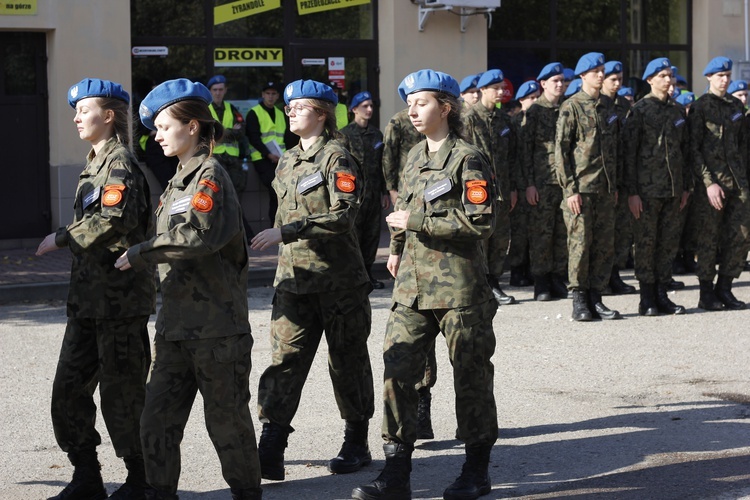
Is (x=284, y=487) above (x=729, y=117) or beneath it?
beneath

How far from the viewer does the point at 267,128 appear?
1525 centimetres

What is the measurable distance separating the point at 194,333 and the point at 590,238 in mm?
5996

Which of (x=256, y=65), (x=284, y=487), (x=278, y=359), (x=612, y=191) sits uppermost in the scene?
(x=256, y=65)

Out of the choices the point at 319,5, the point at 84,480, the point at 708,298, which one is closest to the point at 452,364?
the point at 84,480

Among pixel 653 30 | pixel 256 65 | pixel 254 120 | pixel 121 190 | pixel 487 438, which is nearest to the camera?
pixel 121 190

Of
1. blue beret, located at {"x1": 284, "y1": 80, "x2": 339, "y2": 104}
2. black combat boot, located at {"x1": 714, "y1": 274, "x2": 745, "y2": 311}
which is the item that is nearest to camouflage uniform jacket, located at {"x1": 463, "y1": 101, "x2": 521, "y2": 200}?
black combat boot, located at {"x1": 714, "y1": 274, "x2": 745, "y2": 311}

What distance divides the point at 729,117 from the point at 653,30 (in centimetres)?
920

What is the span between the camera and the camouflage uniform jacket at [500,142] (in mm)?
11344

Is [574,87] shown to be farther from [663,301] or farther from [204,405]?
[204,405]

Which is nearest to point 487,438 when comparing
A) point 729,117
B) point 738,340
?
point 738,340

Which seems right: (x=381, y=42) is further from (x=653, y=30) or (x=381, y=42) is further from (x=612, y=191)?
(x=612, y=191)

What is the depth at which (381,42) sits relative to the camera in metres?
17.2

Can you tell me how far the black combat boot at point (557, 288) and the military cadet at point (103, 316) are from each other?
6.76m

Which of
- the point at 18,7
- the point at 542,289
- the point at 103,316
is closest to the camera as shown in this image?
the point at 103,316
